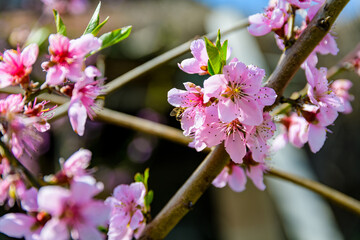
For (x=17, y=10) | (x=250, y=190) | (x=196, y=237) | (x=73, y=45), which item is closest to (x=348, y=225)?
(x=250, y=190)

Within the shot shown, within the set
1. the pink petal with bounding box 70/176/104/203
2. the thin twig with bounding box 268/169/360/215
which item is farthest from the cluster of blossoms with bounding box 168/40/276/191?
the thin twig with bounding box 268/169/360/215

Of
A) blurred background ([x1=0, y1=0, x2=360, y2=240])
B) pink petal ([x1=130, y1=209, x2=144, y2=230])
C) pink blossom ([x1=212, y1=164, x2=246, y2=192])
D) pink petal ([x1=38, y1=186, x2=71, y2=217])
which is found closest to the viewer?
pink petal ([x1=38, y1=186, x2=71, y2=217])

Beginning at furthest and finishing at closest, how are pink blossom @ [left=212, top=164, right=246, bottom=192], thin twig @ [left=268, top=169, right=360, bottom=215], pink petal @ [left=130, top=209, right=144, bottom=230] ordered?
thin twig @ [left=268, top=169, right=360, bottom=215] → pink blossom @ [left=212, top=164, right=246, bottom=192] → pink petal @ [left=130, top=209, right=144, bottom=230]

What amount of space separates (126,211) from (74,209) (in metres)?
0.27

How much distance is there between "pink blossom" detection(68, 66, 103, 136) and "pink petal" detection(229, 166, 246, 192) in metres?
0.34

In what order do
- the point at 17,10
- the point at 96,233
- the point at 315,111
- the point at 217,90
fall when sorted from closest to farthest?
the point at 96,233 → the point at 217,90 → the point at 315,111 → the point at 17,10

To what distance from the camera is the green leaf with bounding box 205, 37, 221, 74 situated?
562 mm

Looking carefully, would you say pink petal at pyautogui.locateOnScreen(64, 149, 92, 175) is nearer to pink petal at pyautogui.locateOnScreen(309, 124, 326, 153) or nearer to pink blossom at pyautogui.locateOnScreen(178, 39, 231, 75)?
pink blossom at pyautogui.locateOnScreen(178, 39, 231, 75)

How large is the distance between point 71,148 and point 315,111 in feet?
7.12

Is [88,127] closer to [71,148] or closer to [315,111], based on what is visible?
[71,148]

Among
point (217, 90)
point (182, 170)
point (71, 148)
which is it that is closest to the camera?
point (217, 90)

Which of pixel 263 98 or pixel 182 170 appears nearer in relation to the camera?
pixel 263 98

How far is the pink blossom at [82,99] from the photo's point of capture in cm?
57

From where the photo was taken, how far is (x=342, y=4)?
62 centimetres
